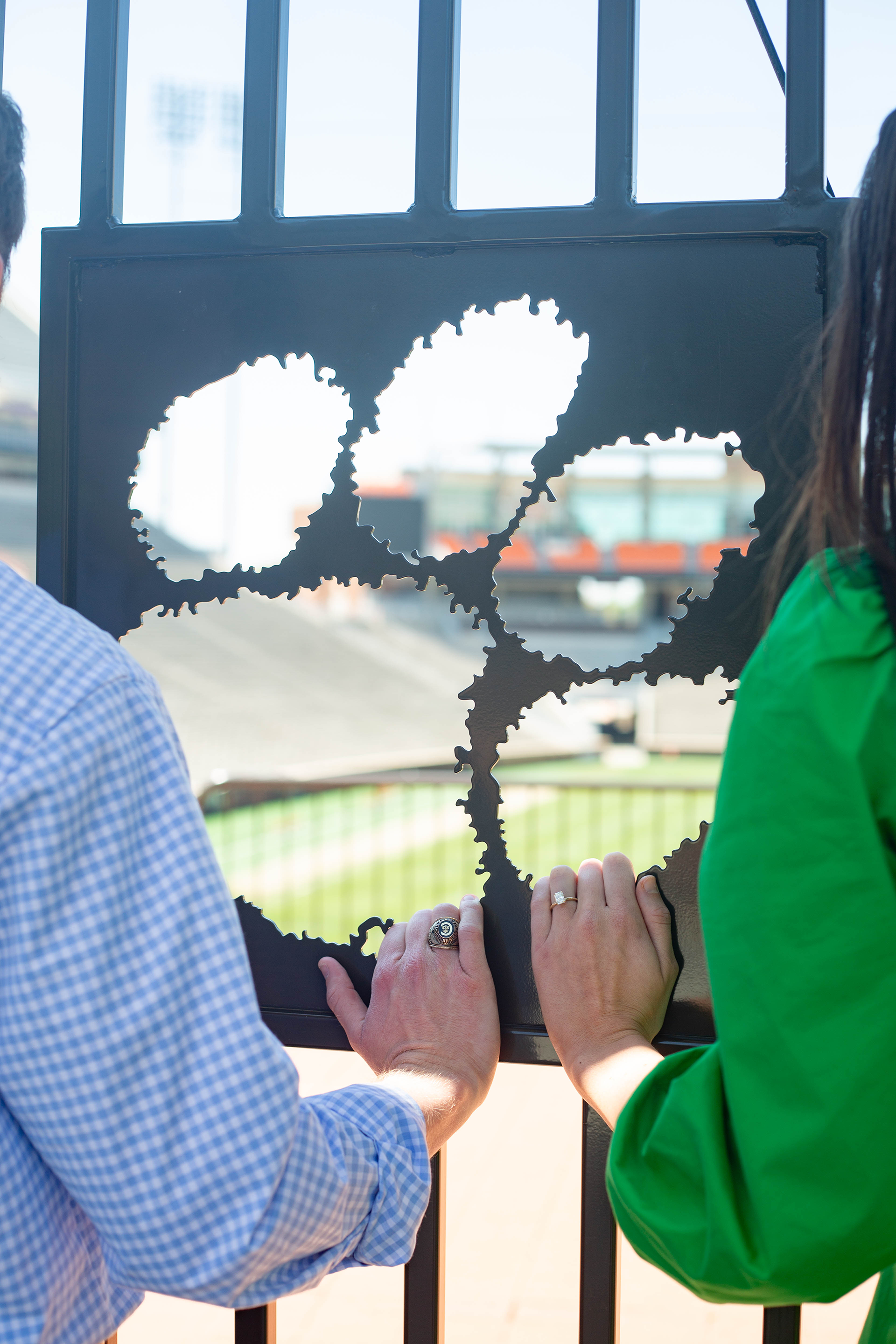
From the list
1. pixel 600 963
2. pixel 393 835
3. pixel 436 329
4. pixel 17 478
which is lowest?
pixel 393 835

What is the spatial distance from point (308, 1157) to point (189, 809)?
0.22 metres

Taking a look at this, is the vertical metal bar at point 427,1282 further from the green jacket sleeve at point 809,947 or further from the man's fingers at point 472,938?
the green jacket sleeve at point 809,947

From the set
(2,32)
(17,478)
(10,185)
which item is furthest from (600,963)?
(17,478)

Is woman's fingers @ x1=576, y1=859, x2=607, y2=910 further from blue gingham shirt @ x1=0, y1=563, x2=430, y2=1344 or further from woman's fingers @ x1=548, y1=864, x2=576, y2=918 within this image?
blue gingham shirt @ x1=0, y1=563, x2=430, y2=1344

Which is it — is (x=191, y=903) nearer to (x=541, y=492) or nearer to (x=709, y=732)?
(x=541, y=492)

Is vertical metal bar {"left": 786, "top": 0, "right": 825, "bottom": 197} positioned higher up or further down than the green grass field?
higher up

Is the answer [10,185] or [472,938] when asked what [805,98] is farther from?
[472,938]

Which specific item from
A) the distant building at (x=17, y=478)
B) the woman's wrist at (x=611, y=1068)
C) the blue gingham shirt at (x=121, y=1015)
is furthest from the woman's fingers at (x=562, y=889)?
the distant building at (x=17, y=478)

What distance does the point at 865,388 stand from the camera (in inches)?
22.8

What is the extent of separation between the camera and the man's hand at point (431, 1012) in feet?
3.22

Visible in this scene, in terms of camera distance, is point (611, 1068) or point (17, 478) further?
point (17, 478)

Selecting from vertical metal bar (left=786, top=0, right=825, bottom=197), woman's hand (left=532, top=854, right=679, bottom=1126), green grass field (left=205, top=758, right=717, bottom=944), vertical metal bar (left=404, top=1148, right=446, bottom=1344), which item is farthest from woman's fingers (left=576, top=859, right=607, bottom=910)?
green grass field (left=205, top=758, right=717, bottom=944)

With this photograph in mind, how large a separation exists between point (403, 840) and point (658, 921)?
1361 centimetres

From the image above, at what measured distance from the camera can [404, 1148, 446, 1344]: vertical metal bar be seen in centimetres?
107
